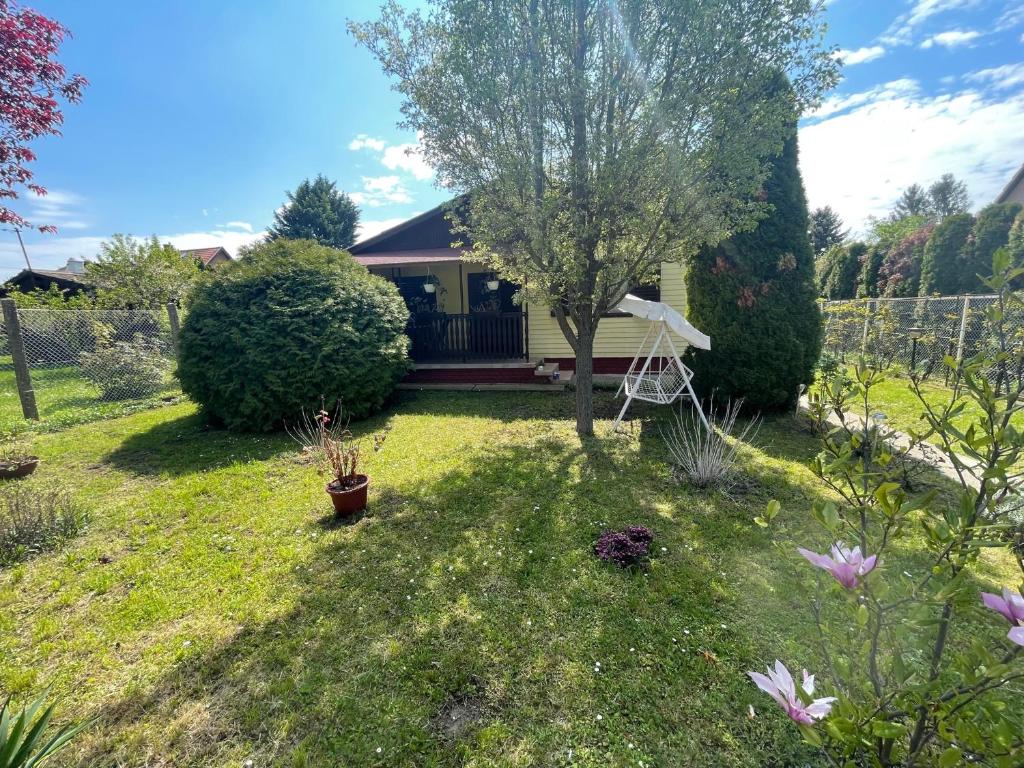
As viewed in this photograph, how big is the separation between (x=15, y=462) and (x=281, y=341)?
296cm

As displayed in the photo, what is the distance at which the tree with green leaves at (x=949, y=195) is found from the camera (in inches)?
1667

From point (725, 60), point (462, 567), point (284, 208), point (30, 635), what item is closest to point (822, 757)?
point (462, 567)

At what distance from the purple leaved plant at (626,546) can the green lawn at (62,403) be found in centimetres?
777

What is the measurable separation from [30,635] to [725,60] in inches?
266

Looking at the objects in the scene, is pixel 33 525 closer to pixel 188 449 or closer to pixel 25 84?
pixel 188 449

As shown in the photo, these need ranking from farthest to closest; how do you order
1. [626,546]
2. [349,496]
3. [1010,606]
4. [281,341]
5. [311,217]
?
[311,217], [281,341], [349,496], [626,546], [1010,606]

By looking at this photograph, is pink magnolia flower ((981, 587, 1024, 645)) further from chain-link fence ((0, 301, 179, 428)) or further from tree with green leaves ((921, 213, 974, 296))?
tree with green leaves ((921, 213, 974, 296))

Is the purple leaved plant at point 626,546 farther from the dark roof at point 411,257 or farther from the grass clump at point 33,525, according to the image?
the dark roof at point 411,257

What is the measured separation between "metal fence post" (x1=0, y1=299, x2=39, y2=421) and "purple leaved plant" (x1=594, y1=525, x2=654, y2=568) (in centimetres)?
902

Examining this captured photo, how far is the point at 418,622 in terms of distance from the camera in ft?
8.02

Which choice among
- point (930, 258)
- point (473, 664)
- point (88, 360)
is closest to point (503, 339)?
point (473, 664)

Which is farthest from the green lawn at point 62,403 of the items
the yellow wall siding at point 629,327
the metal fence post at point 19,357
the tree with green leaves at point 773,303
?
the tree with green leaves at point 773,303

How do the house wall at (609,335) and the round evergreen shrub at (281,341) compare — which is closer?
the round evergreen shrub at (281,341)

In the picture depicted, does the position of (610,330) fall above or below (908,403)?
above
